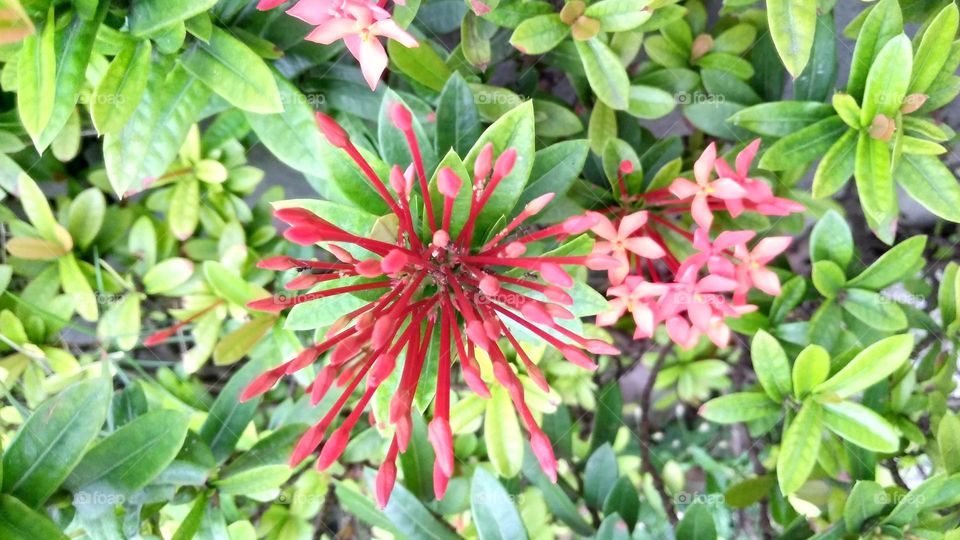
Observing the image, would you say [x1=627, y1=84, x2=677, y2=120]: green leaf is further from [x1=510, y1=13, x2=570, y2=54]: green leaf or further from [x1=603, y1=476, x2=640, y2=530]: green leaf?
[x1=603, y1=476, x2=640, y2=530]: green leaf

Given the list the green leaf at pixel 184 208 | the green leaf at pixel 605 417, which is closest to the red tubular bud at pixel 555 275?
the green leaf at pixel 605 417

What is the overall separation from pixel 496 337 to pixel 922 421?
107cm

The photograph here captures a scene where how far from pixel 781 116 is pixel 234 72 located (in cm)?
85

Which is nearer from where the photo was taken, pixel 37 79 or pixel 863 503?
pixel 37 79

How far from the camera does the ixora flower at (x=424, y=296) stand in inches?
31.3

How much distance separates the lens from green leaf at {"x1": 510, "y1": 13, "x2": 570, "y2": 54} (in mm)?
1052

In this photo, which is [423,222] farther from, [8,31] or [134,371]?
[134,371]

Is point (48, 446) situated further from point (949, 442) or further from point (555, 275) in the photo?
point (949, 442)

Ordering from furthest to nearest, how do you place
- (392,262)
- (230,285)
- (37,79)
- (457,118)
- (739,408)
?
(230,285) → (739,408) → (457,118) → (37,79) → (392,262)

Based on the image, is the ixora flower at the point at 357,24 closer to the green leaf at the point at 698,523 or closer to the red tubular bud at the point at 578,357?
the red tubular bud at the point at 578,357

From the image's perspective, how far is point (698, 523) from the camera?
3.65ft

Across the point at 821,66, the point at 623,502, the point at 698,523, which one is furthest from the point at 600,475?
the point at 821,66

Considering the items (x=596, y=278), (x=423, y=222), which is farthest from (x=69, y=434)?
(x=596, y=278)

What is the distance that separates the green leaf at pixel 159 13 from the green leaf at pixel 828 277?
995 millimetres
